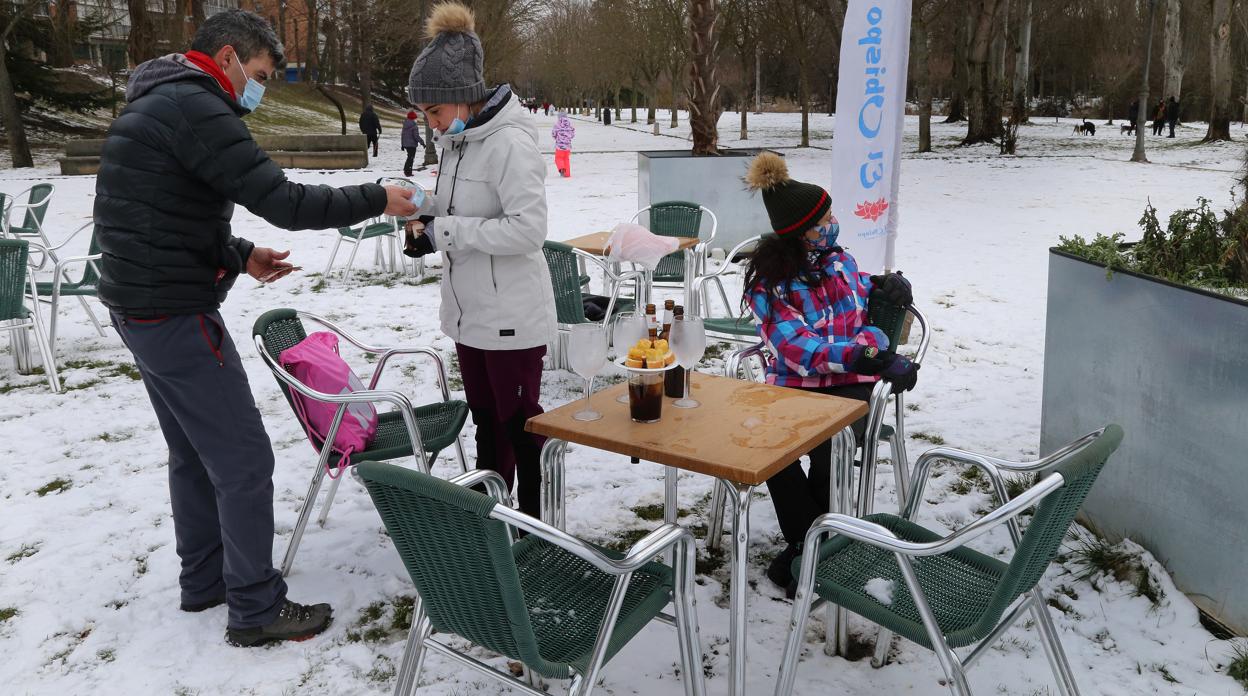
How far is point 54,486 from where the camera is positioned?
4.34 metres

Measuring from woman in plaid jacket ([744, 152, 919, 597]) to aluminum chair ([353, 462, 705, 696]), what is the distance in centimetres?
94

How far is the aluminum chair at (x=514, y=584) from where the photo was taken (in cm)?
183

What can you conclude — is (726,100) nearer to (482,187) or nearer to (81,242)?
(81,242)

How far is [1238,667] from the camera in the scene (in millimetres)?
2705

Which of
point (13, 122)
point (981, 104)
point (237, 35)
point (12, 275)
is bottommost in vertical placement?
point (12, 275)

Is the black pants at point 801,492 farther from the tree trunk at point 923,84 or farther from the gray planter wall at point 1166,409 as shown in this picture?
the tree trunk at point 923,84

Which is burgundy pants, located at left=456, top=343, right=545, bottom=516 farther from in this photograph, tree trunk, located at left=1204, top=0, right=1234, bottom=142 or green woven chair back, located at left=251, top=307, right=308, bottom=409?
tree trunk, located at left=1204, top=0, right=1234, bottom=142

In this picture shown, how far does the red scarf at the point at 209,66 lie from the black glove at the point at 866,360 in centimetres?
211

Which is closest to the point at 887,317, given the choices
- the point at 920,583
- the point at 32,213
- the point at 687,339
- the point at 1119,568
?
the point at 1119,568

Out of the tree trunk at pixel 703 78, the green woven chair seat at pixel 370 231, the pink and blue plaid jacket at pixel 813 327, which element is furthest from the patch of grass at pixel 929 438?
the tree trunk at pixel 703 78

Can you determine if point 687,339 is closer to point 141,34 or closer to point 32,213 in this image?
point 32,213

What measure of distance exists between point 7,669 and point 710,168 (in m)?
8.32

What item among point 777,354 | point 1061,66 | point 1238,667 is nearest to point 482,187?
point 777,354

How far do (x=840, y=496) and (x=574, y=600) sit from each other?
964 mm
